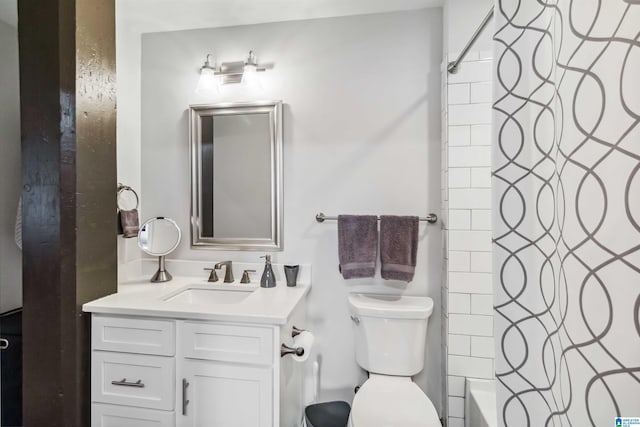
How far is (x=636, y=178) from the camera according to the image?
0.36 meters

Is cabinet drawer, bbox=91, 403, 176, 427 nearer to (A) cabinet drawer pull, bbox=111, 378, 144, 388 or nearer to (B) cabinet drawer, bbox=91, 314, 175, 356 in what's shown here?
(A) cabinet drawer pull, bbox=111, 378, 144, 388

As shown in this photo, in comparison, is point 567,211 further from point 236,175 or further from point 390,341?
point 236,175

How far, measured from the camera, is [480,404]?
4.44 ft

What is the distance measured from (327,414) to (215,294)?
2.93 ft

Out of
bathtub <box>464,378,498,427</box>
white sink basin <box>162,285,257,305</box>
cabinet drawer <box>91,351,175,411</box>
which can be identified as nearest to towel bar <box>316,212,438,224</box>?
white sink basin <box>162,285,257,305</box>

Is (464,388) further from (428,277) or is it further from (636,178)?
(636,178)

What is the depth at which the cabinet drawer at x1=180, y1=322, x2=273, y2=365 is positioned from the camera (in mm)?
1174

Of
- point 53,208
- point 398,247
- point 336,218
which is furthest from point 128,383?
point 398,247

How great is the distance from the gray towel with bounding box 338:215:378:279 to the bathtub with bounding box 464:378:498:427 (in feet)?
2.35

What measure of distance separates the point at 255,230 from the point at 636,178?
1639 mm

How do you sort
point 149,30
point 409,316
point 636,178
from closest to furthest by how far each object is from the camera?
point 636,178 < point 409,316 < point 149,30

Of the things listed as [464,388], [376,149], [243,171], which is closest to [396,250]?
[376,149]

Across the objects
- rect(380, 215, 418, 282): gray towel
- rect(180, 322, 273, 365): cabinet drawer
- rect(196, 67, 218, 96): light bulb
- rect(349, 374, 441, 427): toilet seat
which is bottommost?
rect(349, 374, 441, 427): toilet seat

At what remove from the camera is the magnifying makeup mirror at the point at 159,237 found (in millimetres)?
1785
